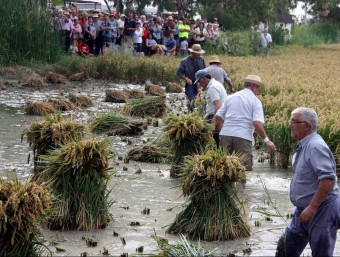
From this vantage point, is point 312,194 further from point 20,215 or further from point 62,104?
point 62,104

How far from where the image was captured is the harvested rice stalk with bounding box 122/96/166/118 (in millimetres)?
21453

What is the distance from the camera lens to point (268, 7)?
6075cm

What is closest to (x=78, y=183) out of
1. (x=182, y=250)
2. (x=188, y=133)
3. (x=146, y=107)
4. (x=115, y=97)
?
(x=182, y=250)

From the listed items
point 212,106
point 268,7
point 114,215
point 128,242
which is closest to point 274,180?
point 212,106

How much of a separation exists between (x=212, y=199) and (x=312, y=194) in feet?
6.97

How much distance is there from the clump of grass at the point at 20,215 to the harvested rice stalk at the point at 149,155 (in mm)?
6828

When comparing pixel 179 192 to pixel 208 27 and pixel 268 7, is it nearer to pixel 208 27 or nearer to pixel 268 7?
pixel 208 27

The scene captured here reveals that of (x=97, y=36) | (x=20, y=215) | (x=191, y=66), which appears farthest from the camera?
(x=97, y=36)

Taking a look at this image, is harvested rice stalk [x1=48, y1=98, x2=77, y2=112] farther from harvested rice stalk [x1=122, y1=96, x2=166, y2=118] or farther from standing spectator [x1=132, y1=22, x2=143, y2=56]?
standing spectator [x1=132, y1=22, x2=143, y2=56]

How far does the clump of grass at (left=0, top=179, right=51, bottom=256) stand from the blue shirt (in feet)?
7.75

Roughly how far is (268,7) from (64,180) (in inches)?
2034

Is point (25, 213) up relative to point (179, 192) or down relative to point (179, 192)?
up

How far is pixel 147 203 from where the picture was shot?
1203 centimetres

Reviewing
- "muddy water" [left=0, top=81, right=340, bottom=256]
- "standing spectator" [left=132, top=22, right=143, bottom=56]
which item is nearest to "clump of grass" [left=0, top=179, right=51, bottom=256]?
"muddy water" [left=0, top=81, right=340, bottom=256]
